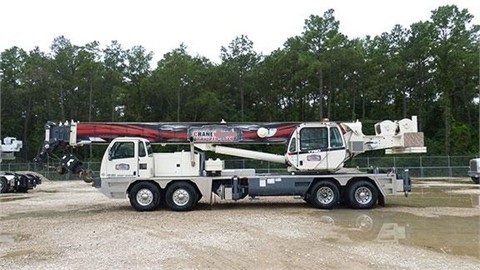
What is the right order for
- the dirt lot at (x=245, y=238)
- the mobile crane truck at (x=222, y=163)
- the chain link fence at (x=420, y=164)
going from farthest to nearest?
the chain link fence at (x=420, y=164) → the mobile crane truck at (x=222, y=163) → the dirt lot at (x=245, y=238)

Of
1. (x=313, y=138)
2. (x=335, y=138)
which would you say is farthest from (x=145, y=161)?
(x=335, y=138)

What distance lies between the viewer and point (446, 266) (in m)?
7.87

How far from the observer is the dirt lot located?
8336 mm

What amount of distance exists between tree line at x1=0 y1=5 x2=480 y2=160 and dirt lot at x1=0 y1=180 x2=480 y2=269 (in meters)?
41.5

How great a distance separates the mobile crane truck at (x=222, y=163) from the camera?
1602 centimetres

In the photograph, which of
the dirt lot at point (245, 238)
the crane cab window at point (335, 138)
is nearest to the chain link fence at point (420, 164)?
the dirt lot at point (245, 238)

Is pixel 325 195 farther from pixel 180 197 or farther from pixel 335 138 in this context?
pixel 180 197

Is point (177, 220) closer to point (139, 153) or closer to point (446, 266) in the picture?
point (139, 153)

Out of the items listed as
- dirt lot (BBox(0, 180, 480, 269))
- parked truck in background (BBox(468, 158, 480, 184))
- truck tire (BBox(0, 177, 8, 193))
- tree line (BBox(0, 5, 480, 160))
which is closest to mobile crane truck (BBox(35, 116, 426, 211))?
dirt lot (BBox(0, 180, 480, 269))

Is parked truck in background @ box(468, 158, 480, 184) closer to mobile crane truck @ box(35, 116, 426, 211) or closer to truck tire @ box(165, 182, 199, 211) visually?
mobile crane truck @ box(35, 116, 426, 211)

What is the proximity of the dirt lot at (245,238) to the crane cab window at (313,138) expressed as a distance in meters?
2.09

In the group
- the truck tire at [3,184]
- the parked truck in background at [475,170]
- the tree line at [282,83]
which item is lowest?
the truck tire at [3,184]

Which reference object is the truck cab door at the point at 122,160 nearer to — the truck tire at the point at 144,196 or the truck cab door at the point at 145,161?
the truck cab door at the point at 145,161

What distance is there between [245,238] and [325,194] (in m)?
6.21
